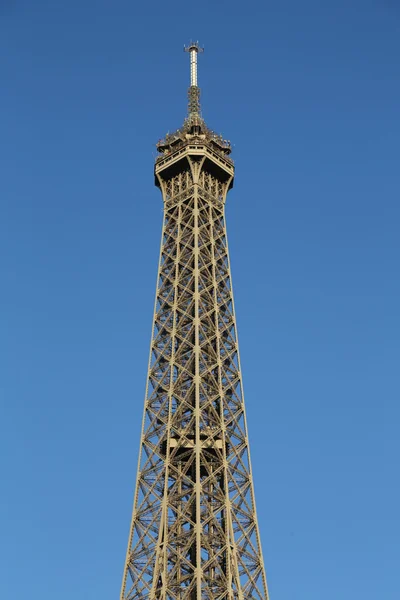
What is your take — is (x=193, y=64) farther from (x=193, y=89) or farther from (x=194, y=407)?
(x=194, y=407)

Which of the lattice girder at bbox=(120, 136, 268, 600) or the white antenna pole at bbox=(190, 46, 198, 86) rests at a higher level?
the white antenna pole at bbox=(190, 46, 198, 86)

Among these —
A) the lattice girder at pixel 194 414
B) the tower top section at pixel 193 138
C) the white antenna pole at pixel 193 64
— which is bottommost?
the lattice girder at pixel 194 414

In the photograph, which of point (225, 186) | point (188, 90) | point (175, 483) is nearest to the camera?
point (175, 483)

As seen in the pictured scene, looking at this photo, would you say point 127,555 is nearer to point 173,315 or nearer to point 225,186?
point 173,315

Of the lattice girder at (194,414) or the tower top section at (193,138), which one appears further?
the tower top section at (193,138)

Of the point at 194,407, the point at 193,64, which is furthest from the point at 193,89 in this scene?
the point at 194,407

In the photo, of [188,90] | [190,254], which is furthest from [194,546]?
[188,90]
